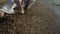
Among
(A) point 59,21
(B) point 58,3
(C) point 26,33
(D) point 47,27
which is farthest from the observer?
(B) point 58,3

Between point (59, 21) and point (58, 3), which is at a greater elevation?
point (58, 3)

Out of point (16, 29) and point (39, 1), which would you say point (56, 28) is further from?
point (39, 1)

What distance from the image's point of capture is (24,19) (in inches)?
53.9

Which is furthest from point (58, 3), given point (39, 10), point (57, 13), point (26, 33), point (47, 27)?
point (26, 33)

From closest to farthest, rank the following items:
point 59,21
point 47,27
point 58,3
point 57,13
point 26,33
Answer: point 26,33 < point 47,27 < point 59,21 < point 57,13 < point 58,3

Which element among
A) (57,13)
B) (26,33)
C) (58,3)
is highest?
(58,3)

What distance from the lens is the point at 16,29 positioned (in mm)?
1228

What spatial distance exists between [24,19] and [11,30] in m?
0.23

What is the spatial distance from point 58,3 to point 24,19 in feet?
1.97

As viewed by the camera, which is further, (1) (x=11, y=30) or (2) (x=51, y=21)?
(2) (x=51, y=21)

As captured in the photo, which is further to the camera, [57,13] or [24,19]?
[57,13]

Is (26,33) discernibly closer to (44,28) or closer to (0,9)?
(44,28)

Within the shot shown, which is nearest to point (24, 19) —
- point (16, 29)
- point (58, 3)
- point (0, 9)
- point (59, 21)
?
point (16, 29)

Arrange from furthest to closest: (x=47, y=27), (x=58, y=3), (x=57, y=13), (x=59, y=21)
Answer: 1. (x=58, y=3)
2. (x=57, y=13)
3. (x=59, y=21)
4. (x=47, y=27)
